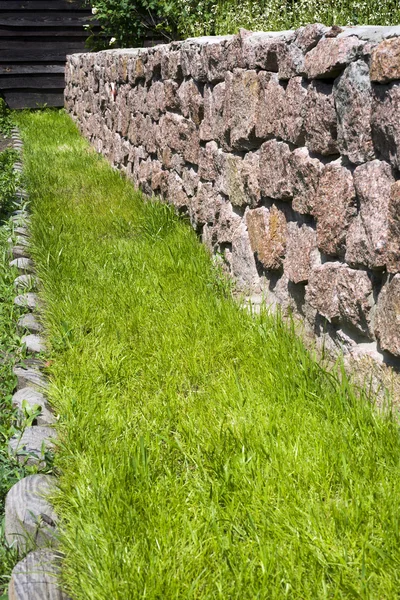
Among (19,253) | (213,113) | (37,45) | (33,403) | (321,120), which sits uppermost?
(321,120)

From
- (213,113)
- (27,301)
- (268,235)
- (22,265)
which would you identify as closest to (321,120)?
(268,235)

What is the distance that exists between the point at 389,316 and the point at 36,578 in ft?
4.45

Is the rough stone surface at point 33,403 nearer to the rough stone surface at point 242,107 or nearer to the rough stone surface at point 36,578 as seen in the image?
the rough stone surface at point 36,578

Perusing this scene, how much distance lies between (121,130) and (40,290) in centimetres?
359

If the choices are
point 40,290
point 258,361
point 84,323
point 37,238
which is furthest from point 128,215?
point 258,361

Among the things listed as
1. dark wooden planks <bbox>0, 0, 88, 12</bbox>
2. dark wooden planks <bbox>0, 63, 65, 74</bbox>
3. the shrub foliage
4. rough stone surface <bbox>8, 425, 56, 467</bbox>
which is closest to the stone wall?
the shrub foliage

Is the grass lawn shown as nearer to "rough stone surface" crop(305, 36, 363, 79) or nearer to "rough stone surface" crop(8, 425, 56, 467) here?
"rough stone surface" crop(8, 425, 56, 467)

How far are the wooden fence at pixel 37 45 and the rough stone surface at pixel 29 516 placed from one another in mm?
11371

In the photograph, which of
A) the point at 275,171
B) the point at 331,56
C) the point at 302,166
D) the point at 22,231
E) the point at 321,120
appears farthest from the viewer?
the point at 22,231

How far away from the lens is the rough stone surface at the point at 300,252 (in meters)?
3.09

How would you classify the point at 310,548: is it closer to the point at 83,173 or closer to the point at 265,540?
the point at 265,540

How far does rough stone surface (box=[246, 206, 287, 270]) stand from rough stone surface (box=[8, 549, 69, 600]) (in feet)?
5.92

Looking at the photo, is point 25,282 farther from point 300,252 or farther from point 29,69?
point 29,69

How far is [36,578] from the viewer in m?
1.96
